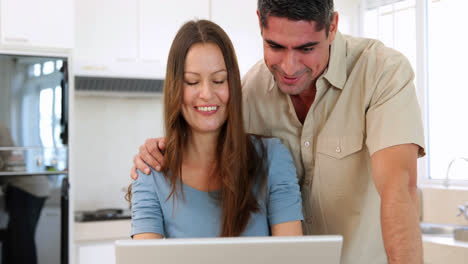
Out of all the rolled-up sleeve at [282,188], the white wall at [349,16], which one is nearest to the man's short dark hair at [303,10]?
the rolled-up sleeve at [282,188]

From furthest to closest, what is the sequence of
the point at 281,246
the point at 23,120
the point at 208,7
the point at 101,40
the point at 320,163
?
the point at 208,7 → the point at 101,40 → the point at 23,120 → the point at 320,163 → the point at 281,246

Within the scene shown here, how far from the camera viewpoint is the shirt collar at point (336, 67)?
1496mm

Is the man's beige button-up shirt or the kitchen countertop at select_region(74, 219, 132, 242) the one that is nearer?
the man's beige button-up shirt

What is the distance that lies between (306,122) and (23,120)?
224 cm

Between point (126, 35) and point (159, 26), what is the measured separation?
261 millimetres

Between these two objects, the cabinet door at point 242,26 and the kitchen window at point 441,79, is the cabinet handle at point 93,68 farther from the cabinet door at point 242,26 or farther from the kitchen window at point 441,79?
the kitchen window at point 441,79

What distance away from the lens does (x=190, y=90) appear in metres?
1.41

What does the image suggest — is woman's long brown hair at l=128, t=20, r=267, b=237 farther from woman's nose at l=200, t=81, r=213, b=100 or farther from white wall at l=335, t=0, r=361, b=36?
white wall at l=335, t=0, r=361, b=36

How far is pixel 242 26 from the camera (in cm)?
411

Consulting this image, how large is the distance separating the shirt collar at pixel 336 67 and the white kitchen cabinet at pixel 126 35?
2354 millimetres

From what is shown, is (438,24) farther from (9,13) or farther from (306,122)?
(9,13)

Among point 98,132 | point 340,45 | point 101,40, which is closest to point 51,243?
point 98,132

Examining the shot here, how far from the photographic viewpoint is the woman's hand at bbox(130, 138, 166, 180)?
145 cm

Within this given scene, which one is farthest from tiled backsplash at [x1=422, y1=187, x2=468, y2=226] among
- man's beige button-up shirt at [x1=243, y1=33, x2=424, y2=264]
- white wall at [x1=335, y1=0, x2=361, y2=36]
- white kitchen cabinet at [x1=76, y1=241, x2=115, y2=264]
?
white kitchen cabinet at [x1=76, y1=241, x2=115, y2=264]
